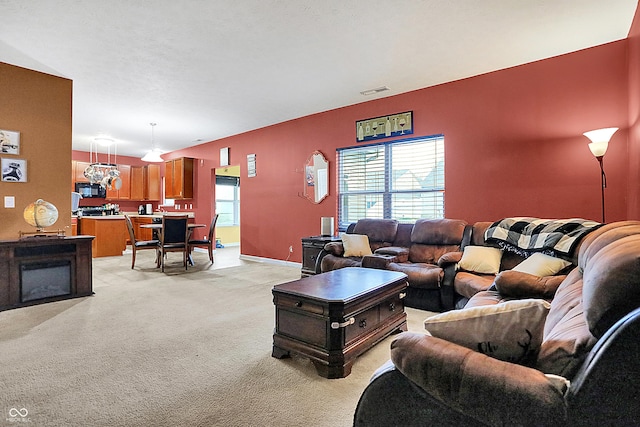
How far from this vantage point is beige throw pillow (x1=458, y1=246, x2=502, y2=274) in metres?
3.16

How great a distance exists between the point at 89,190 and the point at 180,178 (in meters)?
2.61

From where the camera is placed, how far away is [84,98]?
4953 mm

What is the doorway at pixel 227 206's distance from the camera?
32.3ft

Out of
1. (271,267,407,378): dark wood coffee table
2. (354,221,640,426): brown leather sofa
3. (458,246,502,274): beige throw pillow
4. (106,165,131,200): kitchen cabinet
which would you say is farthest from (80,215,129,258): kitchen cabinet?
(354,221,640,426): brown leather sofa

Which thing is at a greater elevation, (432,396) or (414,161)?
(414,161)

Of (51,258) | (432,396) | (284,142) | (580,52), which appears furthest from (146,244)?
(580,52)

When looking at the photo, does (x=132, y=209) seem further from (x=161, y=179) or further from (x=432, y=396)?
(x=432, y=396)

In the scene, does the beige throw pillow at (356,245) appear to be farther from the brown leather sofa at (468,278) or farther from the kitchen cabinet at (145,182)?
the kitchen cabinet at (145,182)

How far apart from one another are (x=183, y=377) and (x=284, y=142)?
191 inches

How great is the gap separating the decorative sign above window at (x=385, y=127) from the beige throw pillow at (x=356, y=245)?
1.59m

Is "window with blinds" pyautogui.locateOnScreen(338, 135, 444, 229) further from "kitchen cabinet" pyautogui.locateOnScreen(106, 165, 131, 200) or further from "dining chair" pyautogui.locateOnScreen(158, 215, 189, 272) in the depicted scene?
"kitchen cabinet" pyautogui.locateOnScreen(106, 165, 131, 200)

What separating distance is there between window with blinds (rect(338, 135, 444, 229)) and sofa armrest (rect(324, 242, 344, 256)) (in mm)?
1035

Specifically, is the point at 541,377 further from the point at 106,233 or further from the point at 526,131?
the point at 106,233

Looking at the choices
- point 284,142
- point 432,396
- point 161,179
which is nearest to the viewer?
point 432,396
